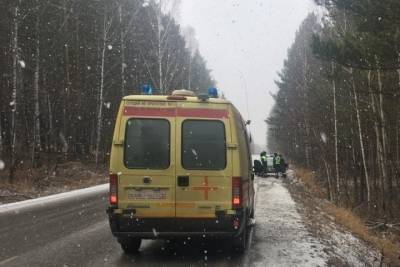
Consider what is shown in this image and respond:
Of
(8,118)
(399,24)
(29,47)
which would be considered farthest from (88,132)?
(399,24)

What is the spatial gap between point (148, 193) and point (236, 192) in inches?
51.4

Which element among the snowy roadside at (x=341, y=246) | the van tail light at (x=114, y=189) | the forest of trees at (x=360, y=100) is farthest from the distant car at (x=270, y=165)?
the van tail light at (x=114, y=189)

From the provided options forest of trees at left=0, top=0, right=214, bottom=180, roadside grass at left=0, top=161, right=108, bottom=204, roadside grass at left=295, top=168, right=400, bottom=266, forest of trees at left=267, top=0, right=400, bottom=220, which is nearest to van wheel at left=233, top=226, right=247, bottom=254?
roadside grass at left=295, top=168, right=400, bottom=266

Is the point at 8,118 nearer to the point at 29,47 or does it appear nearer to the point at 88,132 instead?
the point at 29,47

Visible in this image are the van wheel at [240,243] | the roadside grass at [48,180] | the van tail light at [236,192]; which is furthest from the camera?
the roadside grass at [48,180]

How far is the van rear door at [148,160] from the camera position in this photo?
7.91 metres

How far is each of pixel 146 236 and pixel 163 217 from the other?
1.26 feet

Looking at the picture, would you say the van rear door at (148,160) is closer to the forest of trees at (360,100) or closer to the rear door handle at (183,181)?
the rear door handle at (183,181)

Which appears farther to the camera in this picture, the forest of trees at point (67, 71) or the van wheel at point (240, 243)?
the forest of trees at point (67, 71)

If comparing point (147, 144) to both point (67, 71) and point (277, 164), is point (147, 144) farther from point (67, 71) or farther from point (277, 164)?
point (277, 164)

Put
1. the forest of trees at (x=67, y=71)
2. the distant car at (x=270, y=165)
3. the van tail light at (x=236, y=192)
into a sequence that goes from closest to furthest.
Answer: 1. the van tail light at (x=236, y=192)
2. the forest of trees at (x=67, y=71)
3. the distant car at (x=270, y=165)

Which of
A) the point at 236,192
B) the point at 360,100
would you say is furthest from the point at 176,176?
the point at 360,100

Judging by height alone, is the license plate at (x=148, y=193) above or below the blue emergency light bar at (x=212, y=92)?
below

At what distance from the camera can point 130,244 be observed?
340 inches
